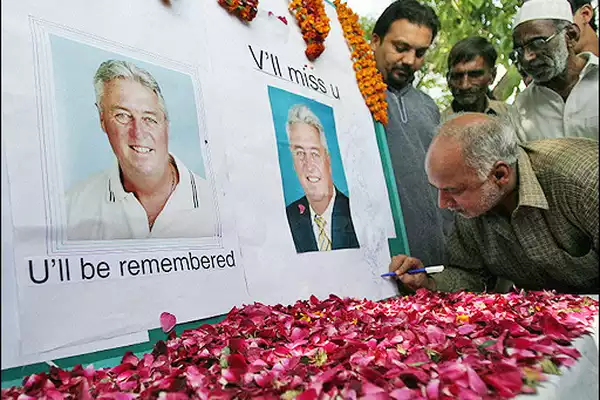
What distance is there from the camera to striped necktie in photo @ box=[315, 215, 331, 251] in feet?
4.12

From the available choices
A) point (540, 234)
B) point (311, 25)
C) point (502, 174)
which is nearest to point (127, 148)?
point (311, 25)

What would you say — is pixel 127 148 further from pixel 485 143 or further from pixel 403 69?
pixel 403 69

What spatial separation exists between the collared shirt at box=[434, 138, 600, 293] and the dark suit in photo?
372 mm

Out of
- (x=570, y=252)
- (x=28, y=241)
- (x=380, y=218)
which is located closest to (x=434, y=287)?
(x=380, y=218)

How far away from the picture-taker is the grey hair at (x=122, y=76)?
0.85 m

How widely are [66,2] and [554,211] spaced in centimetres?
122

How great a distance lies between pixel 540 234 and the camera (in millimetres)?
1372

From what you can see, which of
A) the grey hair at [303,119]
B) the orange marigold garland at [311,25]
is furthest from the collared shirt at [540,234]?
the orange marigold garland at [311,25]

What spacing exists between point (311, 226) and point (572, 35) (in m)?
0.77

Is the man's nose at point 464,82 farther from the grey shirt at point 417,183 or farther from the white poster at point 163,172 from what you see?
Answer: the white poster at point 163,172

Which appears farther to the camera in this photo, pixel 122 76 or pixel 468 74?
pixel 468 74

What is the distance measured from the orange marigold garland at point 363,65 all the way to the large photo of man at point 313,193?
330 mm

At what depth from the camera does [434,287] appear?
59.8 inches

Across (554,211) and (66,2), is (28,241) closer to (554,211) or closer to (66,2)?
(66,2)
